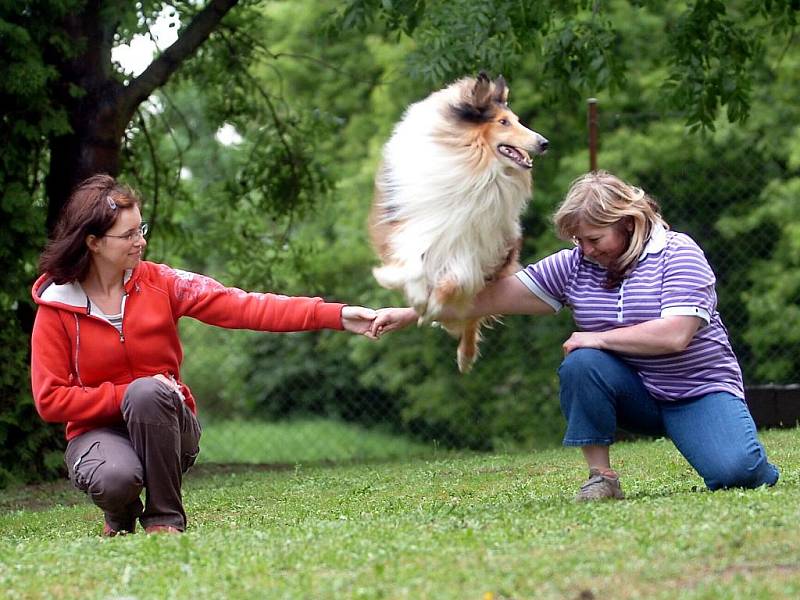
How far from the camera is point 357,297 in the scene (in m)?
14.7

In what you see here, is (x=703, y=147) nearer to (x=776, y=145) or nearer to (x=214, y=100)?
(x=776, y=145)

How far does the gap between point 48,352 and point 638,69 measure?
36.6 ft

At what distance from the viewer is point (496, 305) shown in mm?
5039

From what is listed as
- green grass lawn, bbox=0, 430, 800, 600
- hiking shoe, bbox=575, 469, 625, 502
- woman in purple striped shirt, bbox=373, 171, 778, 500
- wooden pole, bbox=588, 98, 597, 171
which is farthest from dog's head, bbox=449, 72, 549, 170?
wooden pole, bbox=588, 98, 597, 171

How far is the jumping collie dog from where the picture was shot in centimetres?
487

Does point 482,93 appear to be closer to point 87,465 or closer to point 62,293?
point 62,293

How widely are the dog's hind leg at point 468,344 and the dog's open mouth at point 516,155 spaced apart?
731 millimetres

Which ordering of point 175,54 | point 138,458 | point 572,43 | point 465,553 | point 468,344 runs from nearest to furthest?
point 465,553
point 138,458
point 468,344
point 572,43
point 175,54

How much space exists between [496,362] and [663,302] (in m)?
8.39

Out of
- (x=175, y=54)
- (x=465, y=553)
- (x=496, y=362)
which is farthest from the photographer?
(x=496, y=362)

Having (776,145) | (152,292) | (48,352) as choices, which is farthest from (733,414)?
(776,145)

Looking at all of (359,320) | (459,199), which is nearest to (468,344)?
(359,320)

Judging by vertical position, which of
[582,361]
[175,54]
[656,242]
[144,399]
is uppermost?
[175,54]

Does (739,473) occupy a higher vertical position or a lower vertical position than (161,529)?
higher
